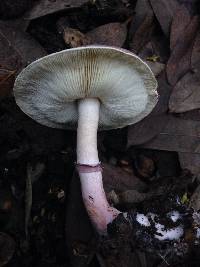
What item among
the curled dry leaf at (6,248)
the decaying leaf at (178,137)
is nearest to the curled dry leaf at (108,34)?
the decaying leaf at (178,137)

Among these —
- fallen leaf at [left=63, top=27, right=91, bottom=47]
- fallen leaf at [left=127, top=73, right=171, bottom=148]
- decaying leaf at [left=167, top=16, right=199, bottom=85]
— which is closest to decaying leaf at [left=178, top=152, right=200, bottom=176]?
fallen leaf at [left=127, top=73, right=171, bottom=148]

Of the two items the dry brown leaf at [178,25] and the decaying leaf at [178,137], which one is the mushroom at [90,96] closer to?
the decaying leaf at [178,137]

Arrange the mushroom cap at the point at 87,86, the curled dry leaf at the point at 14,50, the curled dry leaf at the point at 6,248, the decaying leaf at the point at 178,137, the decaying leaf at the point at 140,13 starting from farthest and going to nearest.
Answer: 1. the decaying leaf at the point at 140,13
2. the decaying leaf at the point at 178,137
3. the curled dry leaf at the point at 14,50
4. the curled dry leaf at the point at 6,248
5. the mushroom cap at the point at 87,86

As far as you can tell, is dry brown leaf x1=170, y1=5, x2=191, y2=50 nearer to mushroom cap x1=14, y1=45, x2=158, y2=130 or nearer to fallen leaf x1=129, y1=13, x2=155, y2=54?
fallen leaf x1=129, y1=13, x2=155, y2=54

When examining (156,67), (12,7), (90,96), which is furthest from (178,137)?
(12,7)

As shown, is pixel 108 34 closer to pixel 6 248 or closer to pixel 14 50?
pixel 14 50

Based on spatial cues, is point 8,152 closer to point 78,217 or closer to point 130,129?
point 78,217
